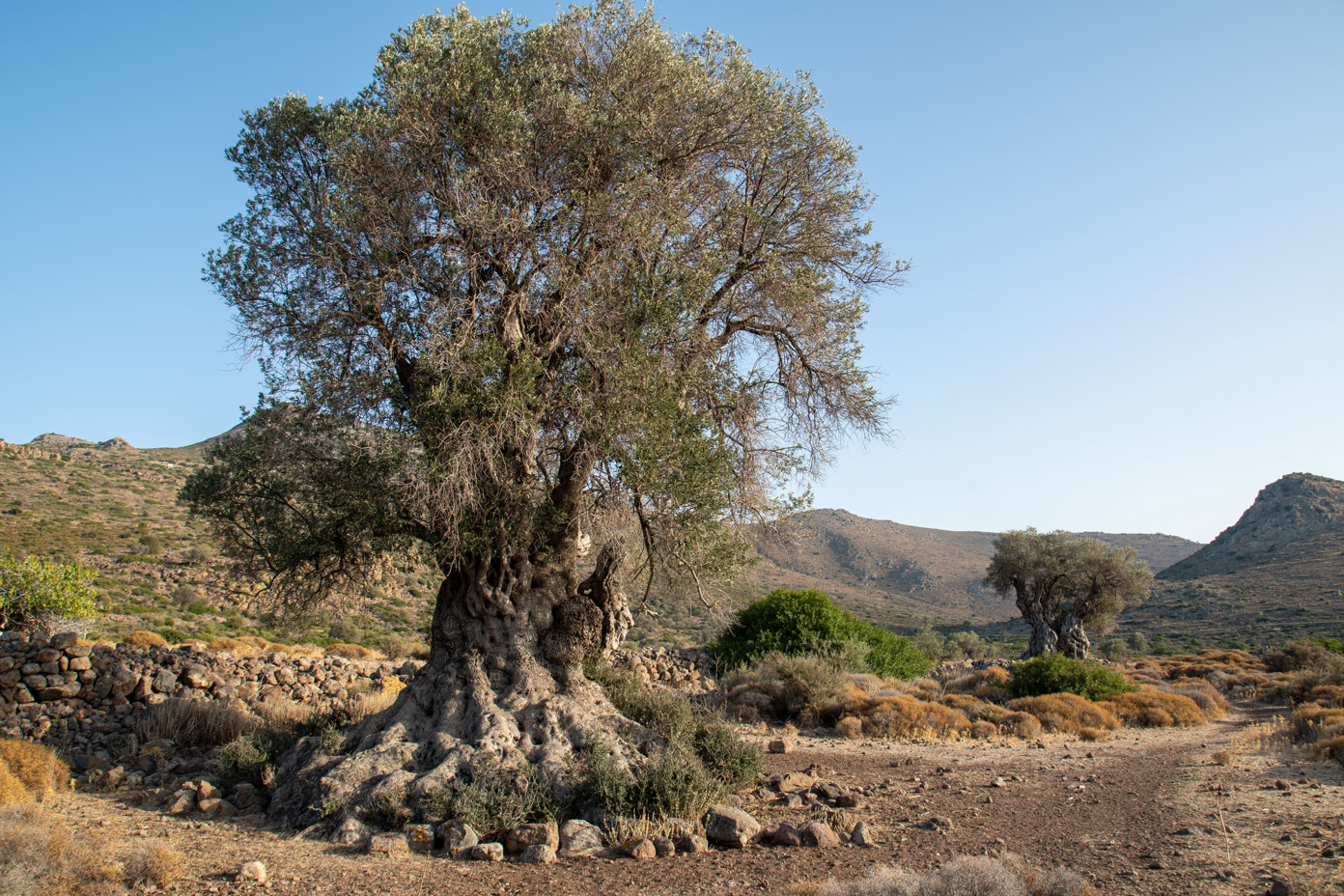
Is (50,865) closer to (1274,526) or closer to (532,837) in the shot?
(532,837)

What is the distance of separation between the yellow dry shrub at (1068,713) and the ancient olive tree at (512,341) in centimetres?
951

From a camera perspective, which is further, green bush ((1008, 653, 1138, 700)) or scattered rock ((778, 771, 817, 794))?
green bush ((1008, 653, 1138, 700))

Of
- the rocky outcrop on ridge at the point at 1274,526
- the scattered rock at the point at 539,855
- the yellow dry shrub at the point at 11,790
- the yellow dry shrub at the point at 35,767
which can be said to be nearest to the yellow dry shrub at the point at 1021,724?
the scattered rock at the point at 539,855

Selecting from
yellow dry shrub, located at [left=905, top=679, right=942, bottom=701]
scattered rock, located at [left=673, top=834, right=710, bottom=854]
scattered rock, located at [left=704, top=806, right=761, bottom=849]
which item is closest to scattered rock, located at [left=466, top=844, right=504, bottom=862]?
scattered rock, located at [left=673, top=834, right=710, bottom=854]

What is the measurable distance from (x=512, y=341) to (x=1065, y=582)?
33998mm

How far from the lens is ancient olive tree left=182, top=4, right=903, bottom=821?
27.5ft

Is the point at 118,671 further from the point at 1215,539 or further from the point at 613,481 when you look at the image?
the point at 1215,539

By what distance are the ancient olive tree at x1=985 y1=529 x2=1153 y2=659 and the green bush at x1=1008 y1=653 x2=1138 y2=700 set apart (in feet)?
52.7

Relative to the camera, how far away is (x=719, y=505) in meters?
8.84

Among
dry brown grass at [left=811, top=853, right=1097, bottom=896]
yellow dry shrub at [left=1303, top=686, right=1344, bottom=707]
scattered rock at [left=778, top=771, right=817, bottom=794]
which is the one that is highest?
dry brown grass at [left=811, top=853, right=1097, bottom=896]

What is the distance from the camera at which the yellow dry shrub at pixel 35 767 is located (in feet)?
27.1

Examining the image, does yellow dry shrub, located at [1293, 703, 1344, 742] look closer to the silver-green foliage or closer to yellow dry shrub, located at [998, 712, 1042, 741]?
yellow dry shrub, located at [998, 712, 1042, 741]

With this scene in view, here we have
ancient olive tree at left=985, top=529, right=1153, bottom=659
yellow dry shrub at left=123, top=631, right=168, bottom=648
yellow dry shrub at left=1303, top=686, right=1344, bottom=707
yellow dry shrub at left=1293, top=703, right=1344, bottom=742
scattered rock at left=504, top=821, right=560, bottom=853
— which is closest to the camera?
scattered rock at left=504, top=821, right=560, bottom=853

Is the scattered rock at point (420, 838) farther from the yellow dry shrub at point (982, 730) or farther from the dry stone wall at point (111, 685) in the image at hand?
the yellow dry shrub at point (982, 730)
